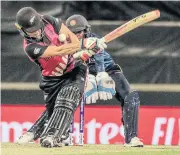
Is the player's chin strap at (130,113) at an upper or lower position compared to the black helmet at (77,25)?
lower

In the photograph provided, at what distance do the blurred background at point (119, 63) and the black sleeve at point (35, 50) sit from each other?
12.7 feet

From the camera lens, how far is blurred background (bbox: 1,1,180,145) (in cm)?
1347

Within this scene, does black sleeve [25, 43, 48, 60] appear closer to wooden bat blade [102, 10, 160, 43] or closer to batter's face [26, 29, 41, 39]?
batter's face [26, 29, 41, 39]

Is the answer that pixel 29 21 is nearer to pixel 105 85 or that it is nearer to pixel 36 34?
pixel 36 34

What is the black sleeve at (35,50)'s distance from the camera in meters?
9.59

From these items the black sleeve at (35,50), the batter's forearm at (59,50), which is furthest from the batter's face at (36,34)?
the batter's forearm at (59,50)

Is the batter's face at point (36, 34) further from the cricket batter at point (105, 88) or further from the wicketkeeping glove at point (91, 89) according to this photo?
the wicketkeeping glove at point (91, 89)

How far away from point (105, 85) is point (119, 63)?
3.17m

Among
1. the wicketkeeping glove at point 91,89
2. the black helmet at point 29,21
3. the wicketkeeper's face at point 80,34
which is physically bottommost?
the wicketkeeping glove at point 91,89

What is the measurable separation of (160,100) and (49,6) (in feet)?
7.56

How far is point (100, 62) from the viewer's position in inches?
417

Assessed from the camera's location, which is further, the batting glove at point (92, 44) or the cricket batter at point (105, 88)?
the cricket batter at point (105, 88)

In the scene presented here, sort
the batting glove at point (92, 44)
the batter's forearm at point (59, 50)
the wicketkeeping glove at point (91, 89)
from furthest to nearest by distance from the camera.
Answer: the wicketkeeping glove at point (91, 89) → the batting glove at point (92, 44) → the batter's forearm at point (59, 50)

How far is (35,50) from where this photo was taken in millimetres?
9641
